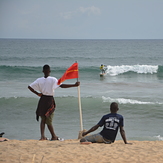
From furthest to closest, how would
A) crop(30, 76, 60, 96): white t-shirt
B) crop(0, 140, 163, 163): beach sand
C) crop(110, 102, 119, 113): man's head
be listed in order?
crop(30, 76, 60, 96): white t-shirt → crop(110, 102, 119, 113): man's head → crop(0, 140, 163, 163): beach sand

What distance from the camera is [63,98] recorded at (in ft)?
48.2

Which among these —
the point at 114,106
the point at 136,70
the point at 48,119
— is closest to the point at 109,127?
the point at 114,106

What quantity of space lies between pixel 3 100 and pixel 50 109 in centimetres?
831

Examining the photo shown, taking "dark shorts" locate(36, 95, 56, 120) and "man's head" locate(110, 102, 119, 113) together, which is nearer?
"man's head" locate(110, 102, 119, 113)

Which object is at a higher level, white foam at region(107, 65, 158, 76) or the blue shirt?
white foam at region(107, 65, 158, 76)

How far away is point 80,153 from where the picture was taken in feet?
16.8

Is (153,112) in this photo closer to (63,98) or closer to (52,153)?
→ (63,98)

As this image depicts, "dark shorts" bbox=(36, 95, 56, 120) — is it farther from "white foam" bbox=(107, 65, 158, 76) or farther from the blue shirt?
"white foam" bbox=(107, 65, 158, 76)

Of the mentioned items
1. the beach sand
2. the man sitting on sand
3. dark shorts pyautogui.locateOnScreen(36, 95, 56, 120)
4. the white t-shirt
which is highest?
the white t-shirt

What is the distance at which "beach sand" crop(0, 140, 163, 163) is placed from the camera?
15.6ft

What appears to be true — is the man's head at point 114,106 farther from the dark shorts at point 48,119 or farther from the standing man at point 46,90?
the dark shorts at point 48,119

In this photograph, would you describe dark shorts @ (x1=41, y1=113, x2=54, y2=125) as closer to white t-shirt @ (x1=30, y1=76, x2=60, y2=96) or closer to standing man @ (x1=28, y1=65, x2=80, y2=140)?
standing man @ (x1=28, y1=65, x2=80, y2=140)

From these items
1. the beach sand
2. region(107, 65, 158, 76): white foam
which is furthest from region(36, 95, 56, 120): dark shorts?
region(107, 65, 158, 76): white foam

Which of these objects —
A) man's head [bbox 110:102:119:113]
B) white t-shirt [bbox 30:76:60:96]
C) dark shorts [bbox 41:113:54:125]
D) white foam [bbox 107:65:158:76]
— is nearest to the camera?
man's head [bbox 110:102:119:113]
